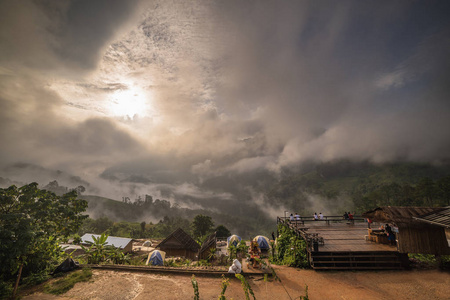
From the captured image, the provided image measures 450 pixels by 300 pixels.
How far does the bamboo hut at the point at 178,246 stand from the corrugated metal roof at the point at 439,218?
97.2 feet

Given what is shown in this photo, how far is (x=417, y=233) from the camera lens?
1222 cm

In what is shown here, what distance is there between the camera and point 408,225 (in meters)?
12.3

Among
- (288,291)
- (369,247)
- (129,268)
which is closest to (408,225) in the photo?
(369,247)

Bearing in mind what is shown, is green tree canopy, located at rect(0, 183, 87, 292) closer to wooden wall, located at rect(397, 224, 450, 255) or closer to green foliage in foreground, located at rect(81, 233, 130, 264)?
green foliage in foreground, located at rect(81, 233, 130, 264)

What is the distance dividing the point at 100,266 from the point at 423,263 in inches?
800

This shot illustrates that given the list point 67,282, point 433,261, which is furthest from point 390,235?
point 67,282

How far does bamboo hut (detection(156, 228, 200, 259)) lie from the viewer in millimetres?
32156

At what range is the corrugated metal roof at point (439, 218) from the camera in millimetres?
9611

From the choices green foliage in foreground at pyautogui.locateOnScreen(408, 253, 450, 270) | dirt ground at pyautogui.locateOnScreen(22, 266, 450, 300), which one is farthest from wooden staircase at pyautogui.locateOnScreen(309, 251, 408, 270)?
green foliage in foreground at pyautogui.locateOnScreen(408, 253, 450, 270)

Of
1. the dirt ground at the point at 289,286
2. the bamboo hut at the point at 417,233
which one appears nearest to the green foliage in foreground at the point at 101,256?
the dirt ground at the point at 289,286

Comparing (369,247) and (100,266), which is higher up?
(369,247)

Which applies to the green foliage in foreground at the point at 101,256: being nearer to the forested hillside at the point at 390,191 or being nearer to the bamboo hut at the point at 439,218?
the bamboo hut at the point at 439,218

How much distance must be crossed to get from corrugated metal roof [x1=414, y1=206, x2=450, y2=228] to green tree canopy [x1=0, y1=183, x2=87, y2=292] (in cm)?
1903

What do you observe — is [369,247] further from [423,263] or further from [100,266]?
[100,266]
